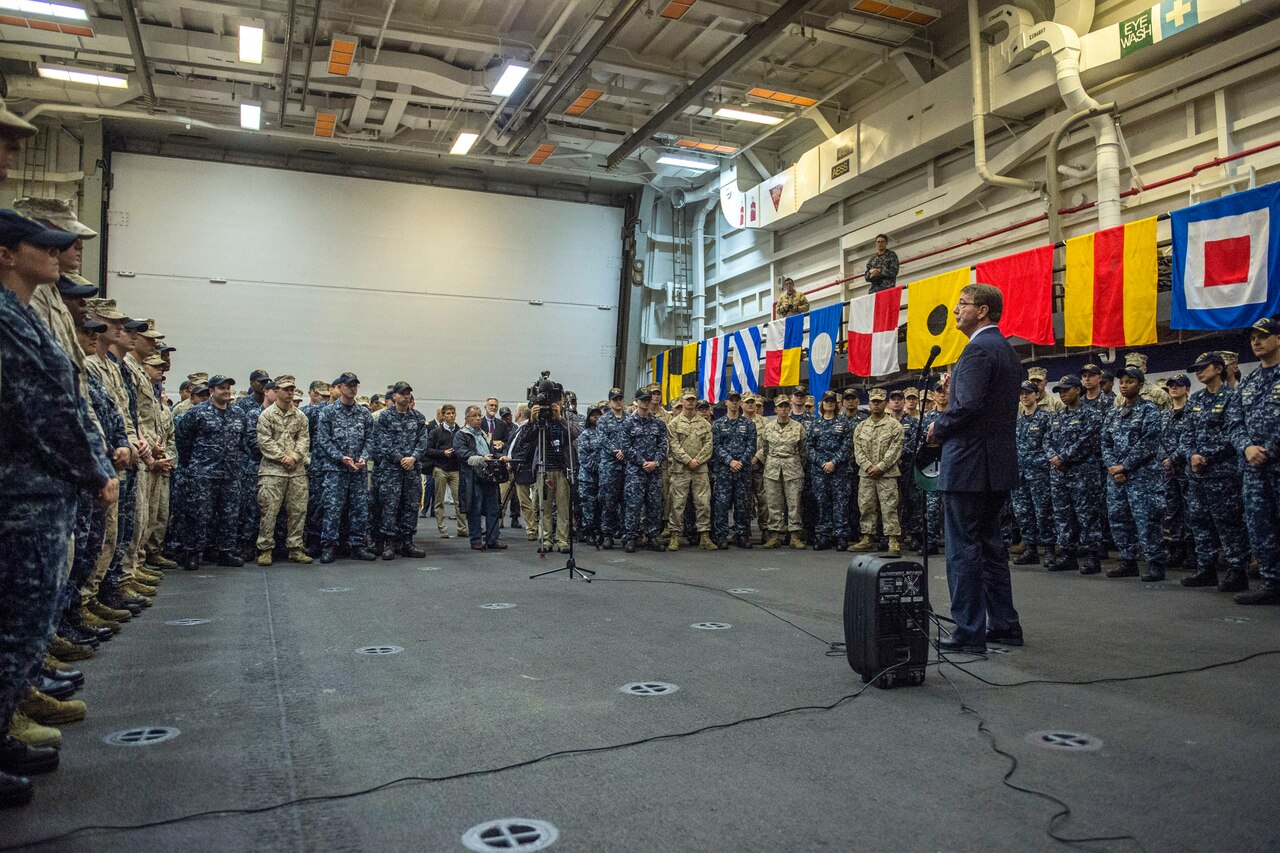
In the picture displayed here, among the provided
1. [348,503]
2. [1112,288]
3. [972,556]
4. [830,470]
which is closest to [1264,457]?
[972,556]

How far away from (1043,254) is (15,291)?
8663 mm

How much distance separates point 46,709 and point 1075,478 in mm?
6977

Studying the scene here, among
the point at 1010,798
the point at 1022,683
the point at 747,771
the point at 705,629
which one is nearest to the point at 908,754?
the point at 1010,798

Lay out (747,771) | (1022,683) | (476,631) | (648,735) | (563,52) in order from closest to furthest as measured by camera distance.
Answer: (747,771)
(648,735)
(1022,683)
(476,631)
(563,52)

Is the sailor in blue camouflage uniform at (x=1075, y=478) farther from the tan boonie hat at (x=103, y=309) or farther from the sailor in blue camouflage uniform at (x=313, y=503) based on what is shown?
the tan boonie hat at (x=103, y=309)

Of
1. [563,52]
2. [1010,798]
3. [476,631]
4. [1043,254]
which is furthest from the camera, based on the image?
[563,52]

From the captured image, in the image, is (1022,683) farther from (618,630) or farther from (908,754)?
(618,630)

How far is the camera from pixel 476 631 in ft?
13.4

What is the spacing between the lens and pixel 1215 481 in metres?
5.56

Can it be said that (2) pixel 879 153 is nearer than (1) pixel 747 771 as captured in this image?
No

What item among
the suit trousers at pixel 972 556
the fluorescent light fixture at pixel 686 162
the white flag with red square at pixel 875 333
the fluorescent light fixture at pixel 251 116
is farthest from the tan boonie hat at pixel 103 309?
the fluorescent light fixture at pixel 686 162

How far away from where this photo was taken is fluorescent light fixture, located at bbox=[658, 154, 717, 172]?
14516mm

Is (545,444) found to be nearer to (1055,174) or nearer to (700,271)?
(1055,174)

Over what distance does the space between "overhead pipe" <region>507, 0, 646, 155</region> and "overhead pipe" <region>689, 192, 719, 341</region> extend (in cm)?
419
